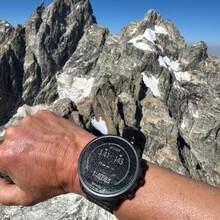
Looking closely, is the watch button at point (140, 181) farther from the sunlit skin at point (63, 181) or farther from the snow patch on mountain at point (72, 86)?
the snow patch on mountain at point (72, 86)

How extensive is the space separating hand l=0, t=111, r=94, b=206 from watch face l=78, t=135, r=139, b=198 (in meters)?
0.43

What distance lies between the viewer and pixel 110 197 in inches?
142

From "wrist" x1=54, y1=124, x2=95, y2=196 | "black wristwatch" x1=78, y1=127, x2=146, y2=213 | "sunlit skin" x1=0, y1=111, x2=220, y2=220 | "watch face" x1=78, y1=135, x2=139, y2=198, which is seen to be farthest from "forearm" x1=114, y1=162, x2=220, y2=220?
"wrist" x1=54, y1=124, x2=95, y2=196

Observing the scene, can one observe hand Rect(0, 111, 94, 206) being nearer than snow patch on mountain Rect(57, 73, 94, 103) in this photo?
Yes

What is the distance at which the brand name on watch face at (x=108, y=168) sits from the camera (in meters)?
3.74

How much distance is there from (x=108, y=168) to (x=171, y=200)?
1.29 m

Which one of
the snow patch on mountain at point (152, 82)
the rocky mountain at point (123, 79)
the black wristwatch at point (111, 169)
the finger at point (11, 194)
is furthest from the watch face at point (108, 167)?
the snow patch on mountain at point (152, 82)

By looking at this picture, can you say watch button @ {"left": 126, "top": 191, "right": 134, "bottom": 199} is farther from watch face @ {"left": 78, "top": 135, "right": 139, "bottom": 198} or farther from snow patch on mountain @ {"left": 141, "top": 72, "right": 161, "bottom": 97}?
snow patch on mountain @ {"left": 141, "top": 72, "right": 161, "bottom": 97}

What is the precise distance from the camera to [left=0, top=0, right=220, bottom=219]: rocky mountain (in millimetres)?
61438

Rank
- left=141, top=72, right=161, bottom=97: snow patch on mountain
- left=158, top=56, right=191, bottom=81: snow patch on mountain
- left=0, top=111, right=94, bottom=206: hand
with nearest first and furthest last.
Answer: left=0, top=111, right=94, bottom=206: hand < left=141, top=72, right=161, bottom=97: snow patch on mountain < left=158, top=56, right=191, bottom=81: snow patch on mountain

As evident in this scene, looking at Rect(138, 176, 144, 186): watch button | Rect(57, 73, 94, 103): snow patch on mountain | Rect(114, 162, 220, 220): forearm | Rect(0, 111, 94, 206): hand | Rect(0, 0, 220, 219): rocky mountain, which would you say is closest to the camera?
Rect(114, 162, 220, 220): forearm

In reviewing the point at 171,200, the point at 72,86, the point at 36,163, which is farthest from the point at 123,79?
the point at 171,200

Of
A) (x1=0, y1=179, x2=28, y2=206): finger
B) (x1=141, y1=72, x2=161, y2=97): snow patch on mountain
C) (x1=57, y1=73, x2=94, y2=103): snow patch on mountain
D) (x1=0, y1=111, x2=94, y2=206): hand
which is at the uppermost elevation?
(x1=141, y1=72, x2=161, y2=97): snow patch on mountain

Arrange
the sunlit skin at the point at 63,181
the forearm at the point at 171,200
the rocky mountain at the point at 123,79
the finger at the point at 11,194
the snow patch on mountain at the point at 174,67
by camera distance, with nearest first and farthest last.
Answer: the forearm at the point at 171,200 < the sunlit skin at the point at 63,181 < the finger at the point at 11,194 < the rocky mountain at the point at 123,79 < the snow patch on mountain at the point at 174,67
